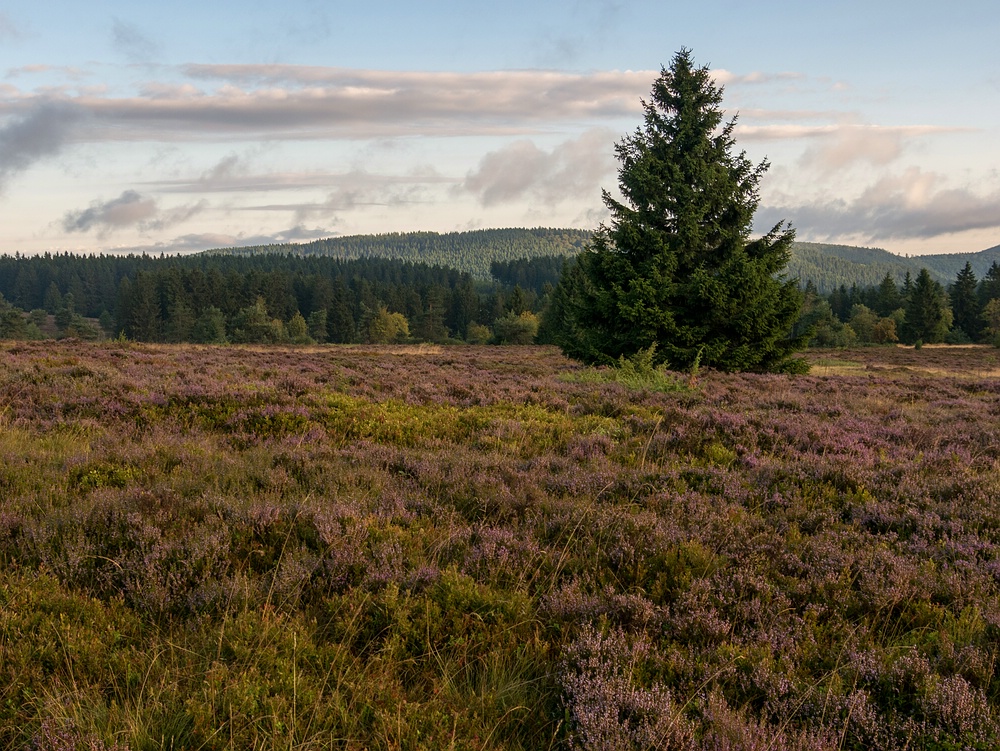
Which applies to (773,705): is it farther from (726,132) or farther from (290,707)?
(726,132)

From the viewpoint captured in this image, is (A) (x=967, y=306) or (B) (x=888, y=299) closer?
(A) (x=967, y=306)

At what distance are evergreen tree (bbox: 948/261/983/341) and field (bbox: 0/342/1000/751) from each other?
9816 centimetres

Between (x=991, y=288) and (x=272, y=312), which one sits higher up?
(x=991, y=288)

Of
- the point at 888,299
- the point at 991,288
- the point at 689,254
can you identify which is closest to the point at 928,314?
the point at 888,299

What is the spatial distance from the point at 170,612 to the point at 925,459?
8.03 meters

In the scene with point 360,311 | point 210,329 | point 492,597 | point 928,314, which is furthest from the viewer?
point 360,311

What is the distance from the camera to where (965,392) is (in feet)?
57.0

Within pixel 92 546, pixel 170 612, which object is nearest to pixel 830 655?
pixel 170 612

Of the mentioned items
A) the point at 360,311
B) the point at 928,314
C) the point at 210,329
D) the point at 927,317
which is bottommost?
the point at 210,329

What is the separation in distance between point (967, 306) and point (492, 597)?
106053 millimetres

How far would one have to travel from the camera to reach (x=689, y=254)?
62.6 feet

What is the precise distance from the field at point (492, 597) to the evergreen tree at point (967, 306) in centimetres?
9816

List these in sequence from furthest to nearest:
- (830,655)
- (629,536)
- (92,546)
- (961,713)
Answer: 1. (629,536)
2. (92,546)
3. (830,655)
4. (961,713)

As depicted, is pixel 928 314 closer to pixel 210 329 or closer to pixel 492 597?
pixel 492 597
